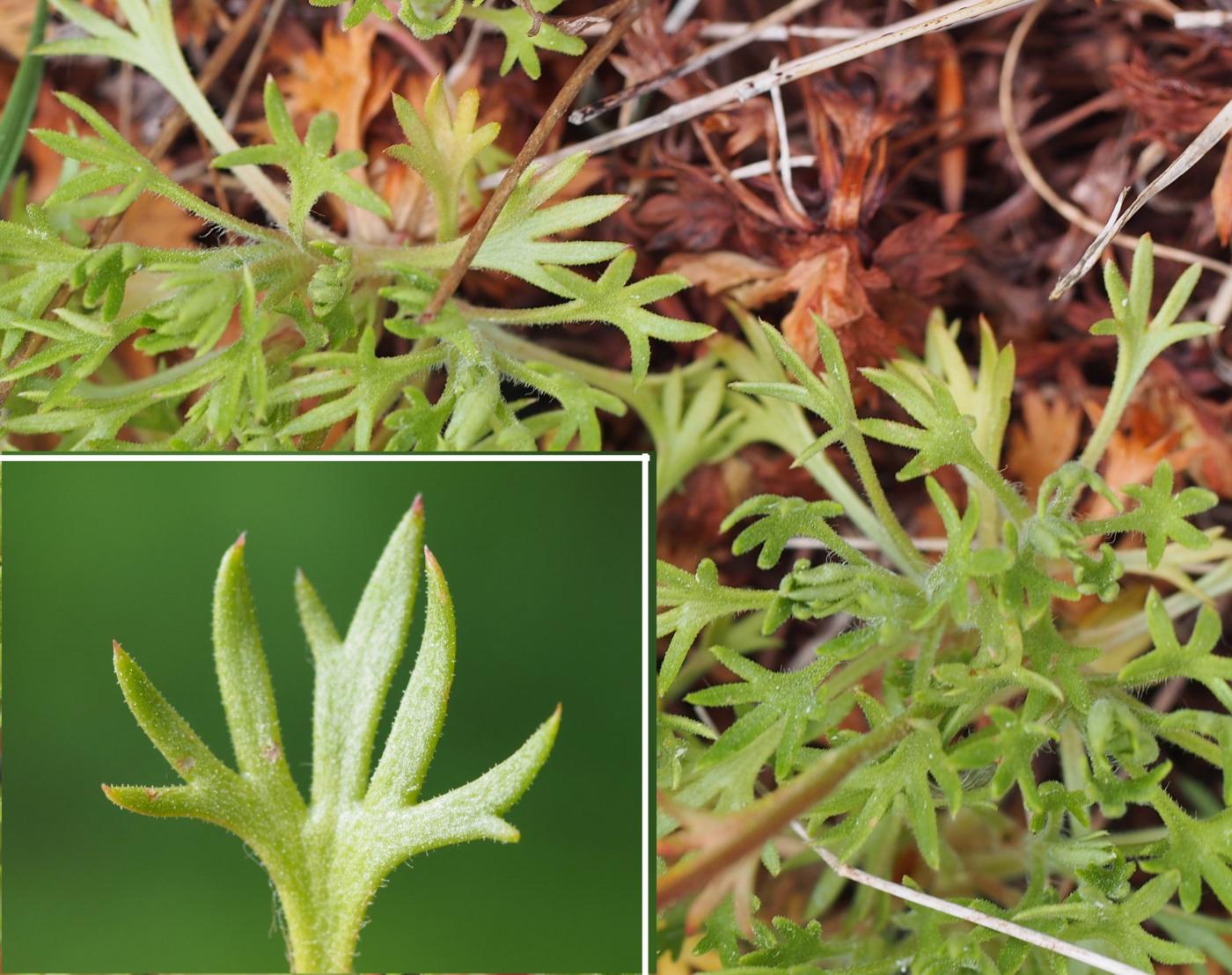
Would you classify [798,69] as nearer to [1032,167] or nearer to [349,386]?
[1032,167]

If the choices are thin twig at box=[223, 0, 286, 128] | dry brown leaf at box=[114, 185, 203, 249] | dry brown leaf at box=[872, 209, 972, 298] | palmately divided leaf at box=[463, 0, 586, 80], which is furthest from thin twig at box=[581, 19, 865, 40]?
dry brown leaf at box=[114, 185, 203, 249]

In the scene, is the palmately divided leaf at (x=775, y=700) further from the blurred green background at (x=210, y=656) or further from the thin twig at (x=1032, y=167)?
the thin twig at (x=1032, y=167)

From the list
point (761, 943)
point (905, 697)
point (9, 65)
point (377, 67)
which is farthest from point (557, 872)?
point (9, 65)

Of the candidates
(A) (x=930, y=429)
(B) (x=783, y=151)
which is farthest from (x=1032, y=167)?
(A) (x=930, y=429)

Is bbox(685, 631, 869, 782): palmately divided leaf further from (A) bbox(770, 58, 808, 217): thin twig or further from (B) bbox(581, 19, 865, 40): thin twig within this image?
(B) bbox(581, 19, 865, 40): thin twig

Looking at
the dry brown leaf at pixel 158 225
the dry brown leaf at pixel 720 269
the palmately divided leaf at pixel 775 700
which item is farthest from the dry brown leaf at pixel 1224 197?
the dry brown leaf at pixel 158 225

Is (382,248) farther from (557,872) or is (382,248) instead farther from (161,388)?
(557,872)
